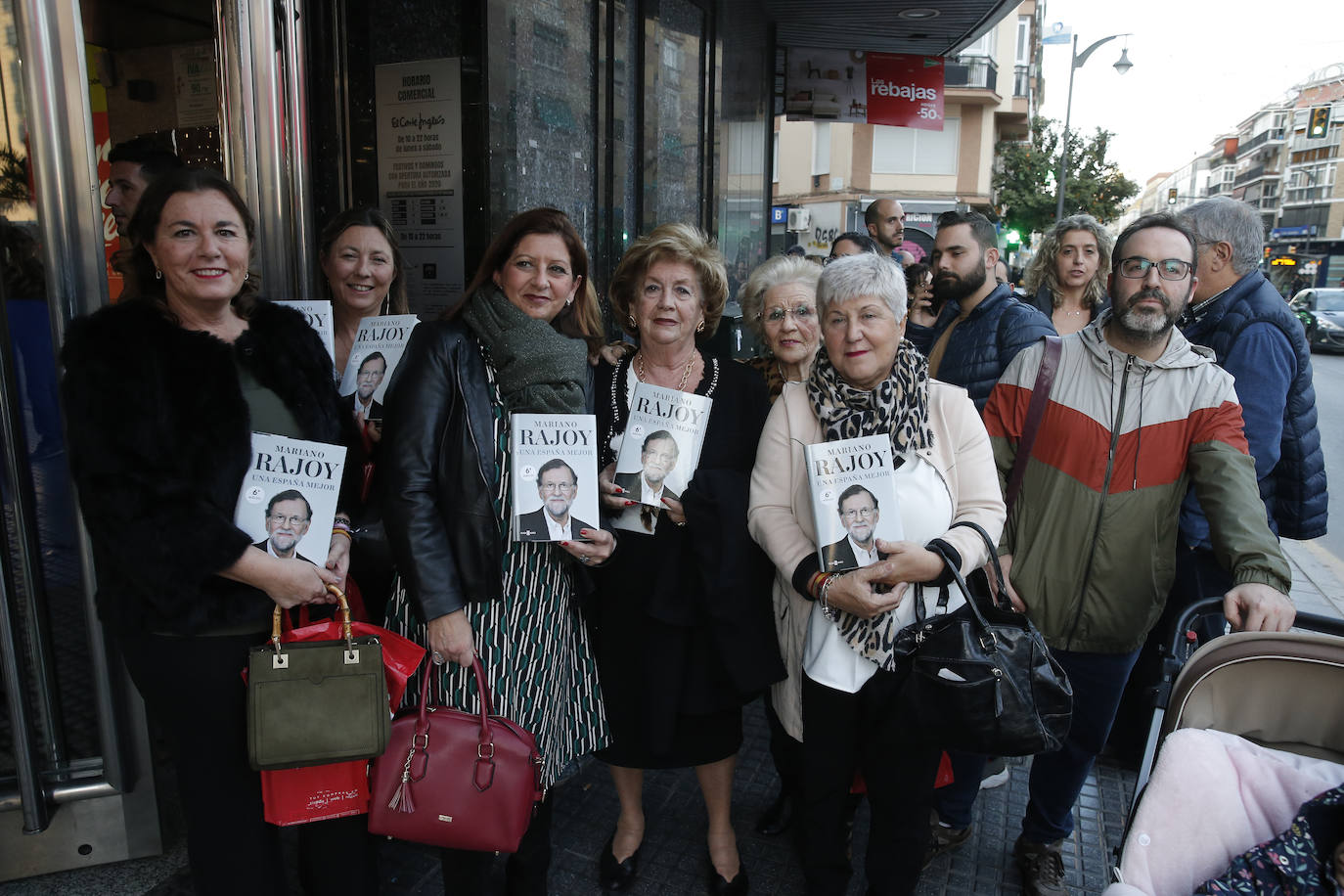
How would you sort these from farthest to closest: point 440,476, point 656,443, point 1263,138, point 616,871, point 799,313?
point 1263,138 < point 799,313 < point 616,871 < point 656,443 < point 440,476

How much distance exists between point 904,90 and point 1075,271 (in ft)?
19.8

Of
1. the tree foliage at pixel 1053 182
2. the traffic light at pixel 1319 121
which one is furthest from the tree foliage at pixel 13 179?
the traffic light at pixel 1319 121

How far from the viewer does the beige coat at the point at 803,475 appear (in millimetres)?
2455

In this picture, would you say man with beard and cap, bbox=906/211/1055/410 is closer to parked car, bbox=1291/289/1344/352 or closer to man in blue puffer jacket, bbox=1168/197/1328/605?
man in blue puffer jacket, bbox=1168/197/1328/605

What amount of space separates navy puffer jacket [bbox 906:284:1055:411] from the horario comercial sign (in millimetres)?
6514

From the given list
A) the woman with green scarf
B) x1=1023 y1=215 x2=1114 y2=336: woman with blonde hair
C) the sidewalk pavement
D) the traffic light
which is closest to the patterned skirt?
the woman with green scarf

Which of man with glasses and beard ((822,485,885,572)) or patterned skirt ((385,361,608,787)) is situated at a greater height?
man with glasses and beard ((822,485,885,572))

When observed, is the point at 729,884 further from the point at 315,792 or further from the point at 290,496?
the point at 290,496

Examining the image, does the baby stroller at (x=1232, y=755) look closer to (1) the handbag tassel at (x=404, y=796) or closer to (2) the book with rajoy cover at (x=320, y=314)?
(1) the handbag tassel at (x=404, y=796)

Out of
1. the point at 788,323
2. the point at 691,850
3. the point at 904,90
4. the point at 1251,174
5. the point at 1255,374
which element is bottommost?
the point at 691,850

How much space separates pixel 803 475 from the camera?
251 cm

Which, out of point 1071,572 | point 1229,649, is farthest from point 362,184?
point 1229,649

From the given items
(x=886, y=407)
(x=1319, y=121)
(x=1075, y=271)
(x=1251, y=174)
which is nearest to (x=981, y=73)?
(x=1319, y=121)

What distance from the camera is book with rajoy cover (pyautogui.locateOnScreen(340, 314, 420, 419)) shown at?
2.76m
